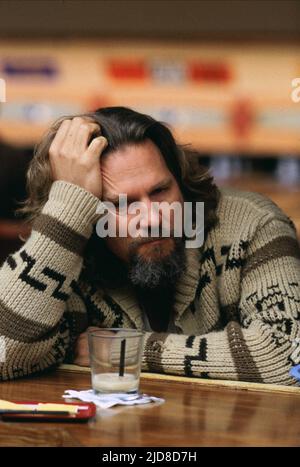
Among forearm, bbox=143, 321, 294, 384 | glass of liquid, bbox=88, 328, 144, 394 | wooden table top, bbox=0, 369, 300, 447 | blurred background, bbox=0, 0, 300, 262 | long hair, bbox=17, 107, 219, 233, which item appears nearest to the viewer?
wooden table top, bbox=0, 369, 300, 447

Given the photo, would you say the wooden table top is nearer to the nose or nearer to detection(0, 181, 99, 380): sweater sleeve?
detection(0, 181, 99, 380): sweater sleeve

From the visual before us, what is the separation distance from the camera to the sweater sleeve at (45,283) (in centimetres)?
149

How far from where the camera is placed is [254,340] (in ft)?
4.84

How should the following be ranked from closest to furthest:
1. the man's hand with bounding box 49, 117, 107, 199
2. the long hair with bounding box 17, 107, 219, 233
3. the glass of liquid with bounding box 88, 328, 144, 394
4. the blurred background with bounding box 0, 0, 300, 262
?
1. the glass of liquid with bounding box 88, 328, 144, 394
2. the man's hand with bounding box 49, 117, 107, 199
3. the long hair with bounding box 17, 107, 219, 233
4. the blurred background with bounding box 0, 0, 300, 262

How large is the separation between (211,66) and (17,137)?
159 cm

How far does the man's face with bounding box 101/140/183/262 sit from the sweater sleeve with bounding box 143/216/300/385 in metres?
0.22

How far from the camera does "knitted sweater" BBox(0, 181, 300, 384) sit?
1.46m

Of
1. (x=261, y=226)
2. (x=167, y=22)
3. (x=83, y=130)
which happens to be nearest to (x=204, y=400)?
(x=261, y=226)

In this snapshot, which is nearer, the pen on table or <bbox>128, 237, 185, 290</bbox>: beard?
the pen on table

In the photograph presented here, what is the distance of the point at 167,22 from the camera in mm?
5125

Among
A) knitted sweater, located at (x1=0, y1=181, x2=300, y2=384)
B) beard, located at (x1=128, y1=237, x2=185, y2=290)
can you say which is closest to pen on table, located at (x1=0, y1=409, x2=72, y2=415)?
knitted sweater, located at (x1=0, y1=181, x2=300, y2=384)

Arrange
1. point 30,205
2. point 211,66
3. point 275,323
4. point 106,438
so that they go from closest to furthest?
1. point 106,438
2. point 275,323
3. point 30,205
4. point 211,66

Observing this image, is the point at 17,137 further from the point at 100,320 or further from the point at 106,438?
the point at 106,438

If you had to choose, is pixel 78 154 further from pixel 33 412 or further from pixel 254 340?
pixel 33 412
